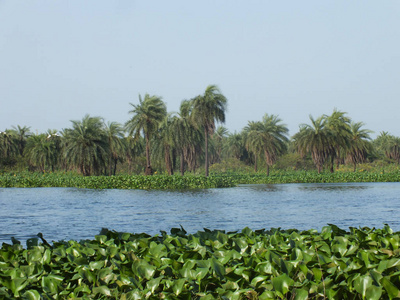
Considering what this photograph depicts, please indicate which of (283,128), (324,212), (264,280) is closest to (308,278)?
(264,280)

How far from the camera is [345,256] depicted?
4562 millimetres

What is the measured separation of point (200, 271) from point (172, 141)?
52.3 meters

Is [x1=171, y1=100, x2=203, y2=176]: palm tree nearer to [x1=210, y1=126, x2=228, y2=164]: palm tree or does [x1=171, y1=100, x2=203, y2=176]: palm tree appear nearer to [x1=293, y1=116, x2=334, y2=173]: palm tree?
[x1=293, y1=116, x2=334, y2=173]: palm tree

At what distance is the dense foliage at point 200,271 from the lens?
353 cm

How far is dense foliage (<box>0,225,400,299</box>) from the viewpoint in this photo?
3.53m

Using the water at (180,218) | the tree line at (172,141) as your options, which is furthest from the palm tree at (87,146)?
the water at (180,218)

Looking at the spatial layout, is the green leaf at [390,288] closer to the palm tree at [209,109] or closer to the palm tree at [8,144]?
the palm tree at [209,109]

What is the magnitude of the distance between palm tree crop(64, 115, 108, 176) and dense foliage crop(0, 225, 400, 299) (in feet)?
162

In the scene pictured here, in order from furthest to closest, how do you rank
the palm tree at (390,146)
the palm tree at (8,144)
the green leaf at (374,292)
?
1. the palm tree at (390,146)
2. the palm tree at (8,144)
3. the green leaf at (374,292)

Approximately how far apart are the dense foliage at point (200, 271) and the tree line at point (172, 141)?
48.7 metres

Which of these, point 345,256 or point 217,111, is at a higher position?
point 217,111

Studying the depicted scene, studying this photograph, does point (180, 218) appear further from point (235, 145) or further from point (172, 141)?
point (235, 145)

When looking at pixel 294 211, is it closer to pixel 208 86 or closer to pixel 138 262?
pixel 138 262

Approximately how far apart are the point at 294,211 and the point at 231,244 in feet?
59.0
